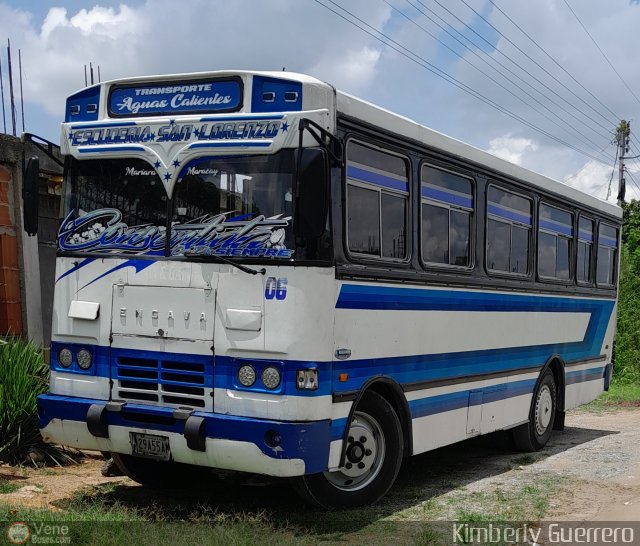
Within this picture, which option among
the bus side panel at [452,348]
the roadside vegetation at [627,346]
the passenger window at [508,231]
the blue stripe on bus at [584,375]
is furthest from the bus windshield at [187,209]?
the roadside vegetation at [627,346]

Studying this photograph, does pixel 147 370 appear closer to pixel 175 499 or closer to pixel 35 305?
pixel 175 499

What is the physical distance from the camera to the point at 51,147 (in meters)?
7.72

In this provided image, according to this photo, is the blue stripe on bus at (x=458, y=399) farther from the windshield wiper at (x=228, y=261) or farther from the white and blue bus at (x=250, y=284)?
the windshield wiper at (x=228, y=261)

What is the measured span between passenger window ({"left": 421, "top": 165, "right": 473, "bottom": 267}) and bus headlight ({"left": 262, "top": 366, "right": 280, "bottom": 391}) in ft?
7.30

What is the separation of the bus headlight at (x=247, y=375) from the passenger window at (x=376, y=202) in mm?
1237

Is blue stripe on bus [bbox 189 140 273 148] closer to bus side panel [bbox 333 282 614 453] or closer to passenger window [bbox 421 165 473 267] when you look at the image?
bus side panel [bbox 333 282 614 453]

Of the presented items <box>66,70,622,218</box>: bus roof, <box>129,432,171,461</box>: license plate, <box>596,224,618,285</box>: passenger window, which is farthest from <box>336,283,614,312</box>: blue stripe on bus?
<box>596,224,618,285</box>: passenger window

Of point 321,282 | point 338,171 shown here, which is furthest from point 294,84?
point 321,282

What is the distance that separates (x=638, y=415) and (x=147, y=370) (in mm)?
11458

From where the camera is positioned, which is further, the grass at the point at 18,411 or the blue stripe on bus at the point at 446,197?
the grass at the point at 18,411

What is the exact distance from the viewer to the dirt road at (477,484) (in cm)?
757

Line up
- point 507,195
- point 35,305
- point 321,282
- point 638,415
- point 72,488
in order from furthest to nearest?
point 638,415
point 35,305
point 507,195
point 72,488
point 321,282

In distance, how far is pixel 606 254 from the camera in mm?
13727

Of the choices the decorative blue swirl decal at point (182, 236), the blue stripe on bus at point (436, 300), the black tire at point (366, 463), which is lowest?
the black tire at point (366, 463)
